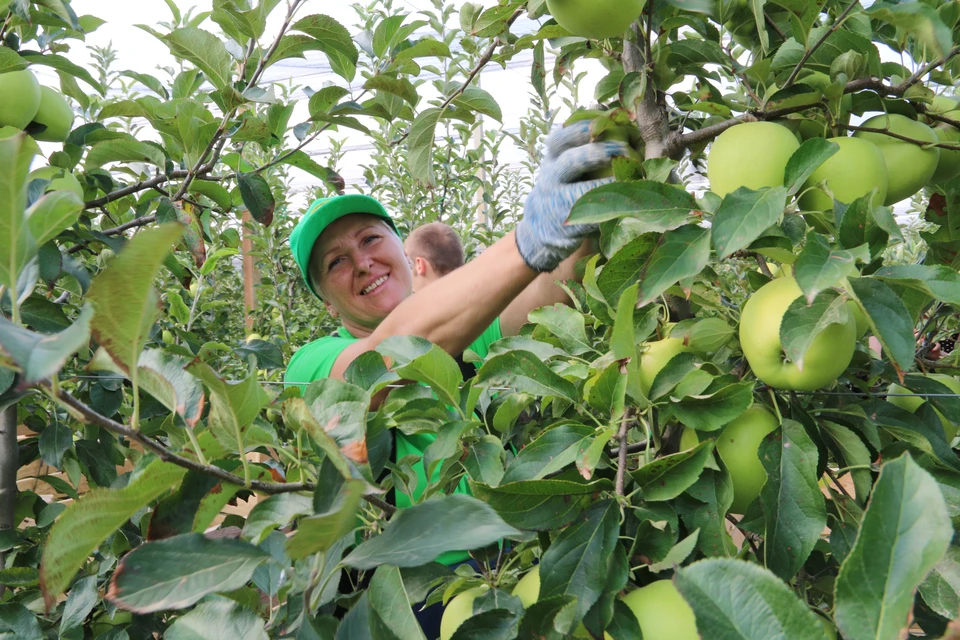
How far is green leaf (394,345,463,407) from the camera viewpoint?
70 centimetres

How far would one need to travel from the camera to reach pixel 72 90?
1391 mm

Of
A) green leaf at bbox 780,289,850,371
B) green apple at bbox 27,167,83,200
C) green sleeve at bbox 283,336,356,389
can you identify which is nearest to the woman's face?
green sleeve at bbox 283,336,356,389

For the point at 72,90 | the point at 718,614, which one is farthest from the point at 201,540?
the point at 72,90

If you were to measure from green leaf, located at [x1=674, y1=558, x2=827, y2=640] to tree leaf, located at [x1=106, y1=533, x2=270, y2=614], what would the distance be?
272 millimetres

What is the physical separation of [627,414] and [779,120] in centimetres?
36

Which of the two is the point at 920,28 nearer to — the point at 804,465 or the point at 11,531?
the point at 804,465

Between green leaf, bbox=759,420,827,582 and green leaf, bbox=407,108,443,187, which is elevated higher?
green leaf, bbox=407,108,443,187

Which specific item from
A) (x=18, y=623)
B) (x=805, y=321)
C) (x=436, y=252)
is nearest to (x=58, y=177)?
(x=18, y=623)

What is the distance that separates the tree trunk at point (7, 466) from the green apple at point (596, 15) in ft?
3.45

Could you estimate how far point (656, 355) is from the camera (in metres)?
0.75

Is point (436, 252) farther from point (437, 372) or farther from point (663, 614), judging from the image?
point (663, 614)

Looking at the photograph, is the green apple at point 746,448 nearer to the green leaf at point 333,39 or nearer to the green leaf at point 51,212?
the green leaf at point 51,212

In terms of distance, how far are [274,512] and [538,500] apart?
0.21 m

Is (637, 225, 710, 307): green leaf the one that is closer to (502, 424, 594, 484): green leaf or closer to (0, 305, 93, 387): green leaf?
(502, 424, 594, 484): green leaf
